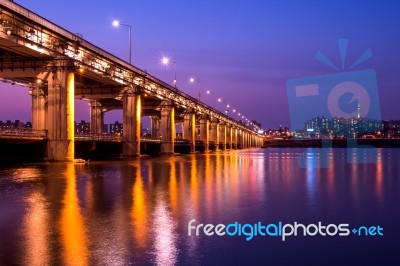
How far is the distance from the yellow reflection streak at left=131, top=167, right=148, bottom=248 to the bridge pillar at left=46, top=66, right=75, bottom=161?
25.8 m

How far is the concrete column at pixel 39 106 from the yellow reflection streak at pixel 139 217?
1747 inches

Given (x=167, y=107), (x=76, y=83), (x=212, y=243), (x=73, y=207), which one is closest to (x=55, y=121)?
(x=76, y=83)

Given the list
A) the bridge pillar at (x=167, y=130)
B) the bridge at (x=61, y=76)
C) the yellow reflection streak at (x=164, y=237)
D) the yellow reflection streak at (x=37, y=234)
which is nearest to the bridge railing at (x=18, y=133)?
the bridge at (x=61, y=76)

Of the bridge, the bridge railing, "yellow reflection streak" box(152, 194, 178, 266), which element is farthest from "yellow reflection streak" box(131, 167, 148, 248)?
the bridge railing

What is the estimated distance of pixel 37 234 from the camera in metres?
9.30

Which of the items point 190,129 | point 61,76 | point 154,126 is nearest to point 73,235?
point 61,76

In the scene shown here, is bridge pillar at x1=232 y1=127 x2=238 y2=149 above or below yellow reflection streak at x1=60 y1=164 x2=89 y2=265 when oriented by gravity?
above

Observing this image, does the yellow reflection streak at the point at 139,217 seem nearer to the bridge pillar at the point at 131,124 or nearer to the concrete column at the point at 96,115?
the bridge pillar at the point at 131,124

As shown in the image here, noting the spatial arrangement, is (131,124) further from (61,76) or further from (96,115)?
(96,115)

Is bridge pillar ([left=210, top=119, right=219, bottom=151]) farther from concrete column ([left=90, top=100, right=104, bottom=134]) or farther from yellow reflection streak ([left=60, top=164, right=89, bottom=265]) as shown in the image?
yellow reflection streak ([left=60, top=164, right=89, bottom=265])

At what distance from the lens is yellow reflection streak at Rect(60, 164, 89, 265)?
741 cm

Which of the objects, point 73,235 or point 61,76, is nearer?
point 73,235

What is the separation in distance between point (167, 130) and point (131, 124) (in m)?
21.1

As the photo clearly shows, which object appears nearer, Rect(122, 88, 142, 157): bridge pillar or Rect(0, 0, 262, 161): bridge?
Rect(0, 0, 262, 161): bridge
